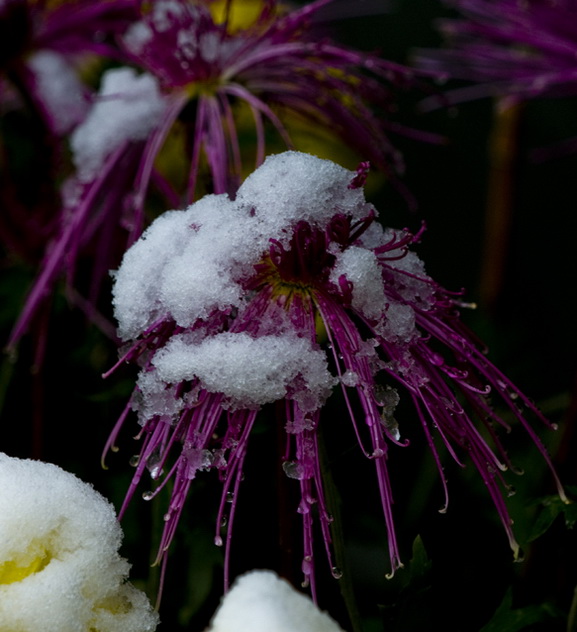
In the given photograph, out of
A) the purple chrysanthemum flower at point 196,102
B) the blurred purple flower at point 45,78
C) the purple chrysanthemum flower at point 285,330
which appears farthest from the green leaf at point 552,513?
the blurred purple flower at point 45,78

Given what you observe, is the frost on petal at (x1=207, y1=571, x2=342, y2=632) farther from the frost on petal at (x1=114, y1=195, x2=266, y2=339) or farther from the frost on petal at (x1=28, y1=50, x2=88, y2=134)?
the frost on petal at (x1=28, y1=50, x2=88, y2=134)

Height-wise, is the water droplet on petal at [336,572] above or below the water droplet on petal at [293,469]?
below

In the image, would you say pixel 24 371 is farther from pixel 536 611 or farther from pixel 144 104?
pixel 536 611

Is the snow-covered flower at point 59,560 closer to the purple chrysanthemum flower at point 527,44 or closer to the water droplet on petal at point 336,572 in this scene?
the water droplet on petal at point 336,572

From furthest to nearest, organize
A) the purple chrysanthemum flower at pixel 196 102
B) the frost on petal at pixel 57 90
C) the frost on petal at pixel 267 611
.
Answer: the frost on petal at pixel 57 90 → the purple chrysanthemum flower at pixel 196 102 → the frost on petal at pixel 267 611

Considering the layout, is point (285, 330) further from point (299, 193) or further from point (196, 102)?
point (196, 102)

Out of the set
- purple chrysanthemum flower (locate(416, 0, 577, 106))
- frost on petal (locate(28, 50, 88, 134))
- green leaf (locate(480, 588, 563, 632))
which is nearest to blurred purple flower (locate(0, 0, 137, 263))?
frost on petal (locate(28, 50, 88, 134))

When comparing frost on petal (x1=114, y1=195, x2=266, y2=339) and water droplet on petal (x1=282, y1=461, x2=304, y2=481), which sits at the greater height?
frost on petal (x1=114, y1=195, x2=266, y2=339)
